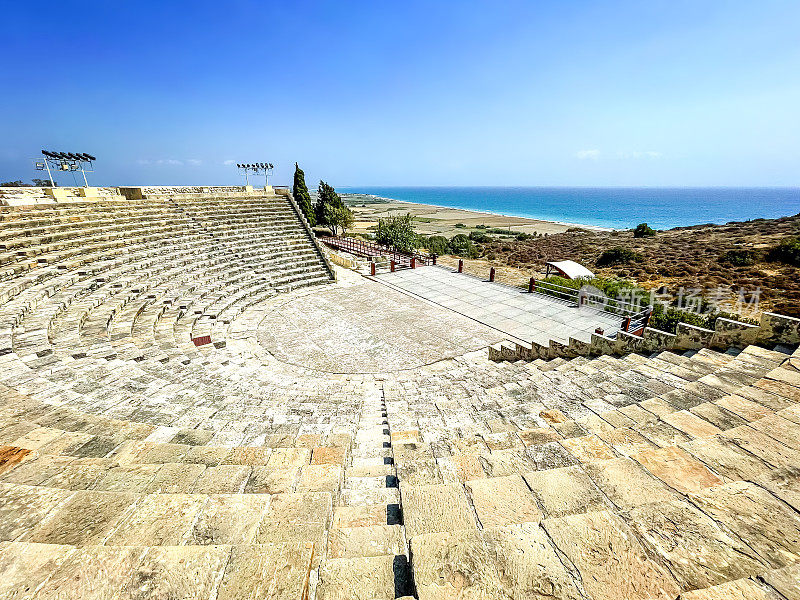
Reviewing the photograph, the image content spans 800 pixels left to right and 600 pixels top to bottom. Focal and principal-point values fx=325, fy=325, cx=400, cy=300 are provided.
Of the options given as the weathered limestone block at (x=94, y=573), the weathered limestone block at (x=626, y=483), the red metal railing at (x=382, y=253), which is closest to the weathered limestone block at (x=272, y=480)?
the weathered limestone block at (x=94, y=573)

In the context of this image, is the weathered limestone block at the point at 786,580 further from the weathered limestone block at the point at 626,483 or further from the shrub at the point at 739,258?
the shrub at the point at 739,258

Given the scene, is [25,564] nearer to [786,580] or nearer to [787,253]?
[786,580]

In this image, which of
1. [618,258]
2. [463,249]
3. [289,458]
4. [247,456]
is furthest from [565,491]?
→ [463,249]

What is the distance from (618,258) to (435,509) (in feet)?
122

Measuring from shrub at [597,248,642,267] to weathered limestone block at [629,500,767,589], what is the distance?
35.1m

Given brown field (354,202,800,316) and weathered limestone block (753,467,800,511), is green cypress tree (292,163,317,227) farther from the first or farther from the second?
weathered limestone block (753,467,800,511)

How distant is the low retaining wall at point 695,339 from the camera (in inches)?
262

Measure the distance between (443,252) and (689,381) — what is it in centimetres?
3307

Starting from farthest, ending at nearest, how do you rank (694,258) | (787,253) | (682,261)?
(694,258)
(682,261)
(787,253)

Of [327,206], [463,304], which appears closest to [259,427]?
[463,304]

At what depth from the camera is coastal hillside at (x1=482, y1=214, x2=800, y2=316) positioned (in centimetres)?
2258

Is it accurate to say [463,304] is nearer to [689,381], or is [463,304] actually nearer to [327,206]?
[689,381]

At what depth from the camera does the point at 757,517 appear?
Answer: 2.46 metres

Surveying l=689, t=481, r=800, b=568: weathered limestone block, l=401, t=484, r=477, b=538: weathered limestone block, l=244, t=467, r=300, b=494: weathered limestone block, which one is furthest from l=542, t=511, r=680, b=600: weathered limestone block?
l=244, t=467, r=300, b=494: weathered limestone block
